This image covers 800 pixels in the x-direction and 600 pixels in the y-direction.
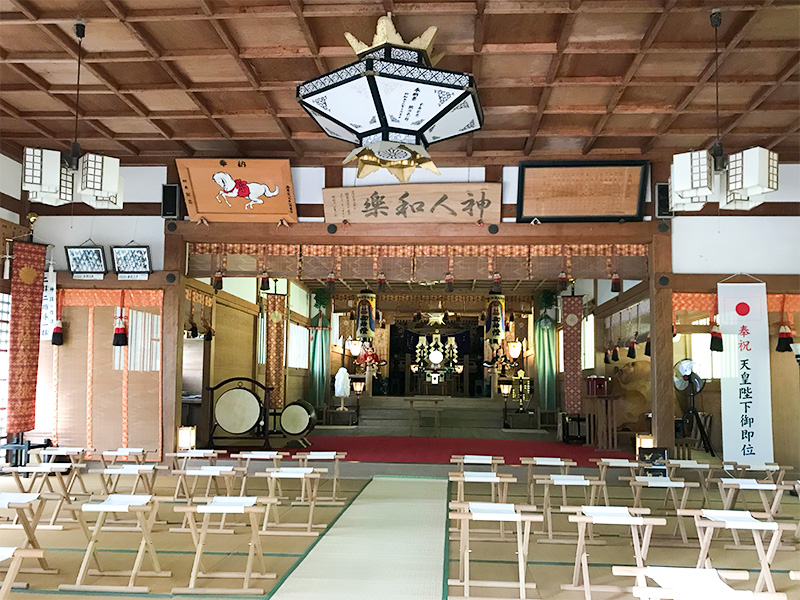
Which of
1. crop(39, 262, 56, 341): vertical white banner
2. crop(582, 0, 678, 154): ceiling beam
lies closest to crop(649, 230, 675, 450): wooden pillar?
crop(582, 0, 678, 154): ceiling beam

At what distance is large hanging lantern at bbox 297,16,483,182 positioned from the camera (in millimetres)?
4484

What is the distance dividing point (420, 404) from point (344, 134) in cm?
1000

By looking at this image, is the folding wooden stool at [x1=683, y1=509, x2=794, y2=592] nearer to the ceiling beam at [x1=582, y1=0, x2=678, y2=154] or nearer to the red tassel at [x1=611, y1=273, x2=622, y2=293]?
the ceiling beam at [x1=582, y1=0, x2=678, y2=154]

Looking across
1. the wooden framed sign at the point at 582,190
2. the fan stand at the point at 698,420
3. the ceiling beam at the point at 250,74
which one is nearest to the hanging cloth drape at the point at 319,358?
the fan stand at the point at 698,420

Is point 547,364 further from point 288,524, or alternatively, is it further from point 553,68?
point 288,524

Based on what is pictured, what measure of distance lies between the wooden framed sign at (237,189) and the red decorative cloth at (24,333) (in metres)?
1.88

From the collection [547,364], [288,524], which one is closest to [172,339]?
[288,524]

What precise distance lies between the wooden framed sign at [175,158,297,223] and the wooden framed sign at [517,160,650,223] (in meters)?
2.84

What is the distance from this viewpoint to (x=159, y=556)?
4.70 m

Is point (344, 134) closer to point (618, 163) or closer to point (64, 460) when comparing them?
point (618, 163)

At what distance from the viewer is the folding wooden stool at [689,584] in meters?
2.67

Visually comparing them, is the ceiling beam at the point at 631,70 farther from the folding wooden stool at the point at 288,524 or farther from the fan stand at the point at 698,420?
the fan stand at the point at 698,420

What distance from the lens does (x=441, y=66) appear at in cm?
614

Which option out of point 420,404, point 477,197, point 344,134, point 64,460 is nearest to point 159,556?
point 344,134
